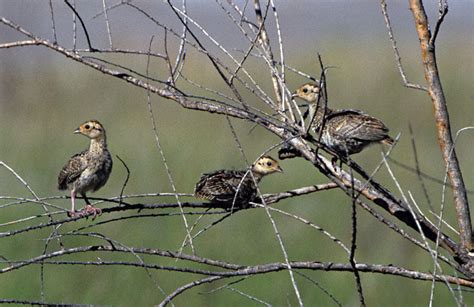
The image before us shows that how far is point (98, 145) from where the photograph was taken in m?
7.83

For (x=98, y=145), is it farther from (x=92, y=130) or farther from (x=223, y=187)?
(x=223, y=187)

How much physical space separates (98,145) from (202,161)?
14.2 ft

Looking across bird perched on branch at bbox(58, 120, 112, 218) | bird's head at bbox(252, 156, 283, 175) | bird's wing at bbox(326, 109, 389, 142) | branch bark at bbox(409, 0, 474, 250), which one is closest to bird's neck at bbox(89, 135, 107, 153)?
bird perched on branch at bbox(58, 120, 112, 218)

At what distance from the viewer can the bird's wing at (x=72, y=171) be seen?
25.1 feet

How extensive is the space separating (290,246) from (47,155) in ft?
12.9

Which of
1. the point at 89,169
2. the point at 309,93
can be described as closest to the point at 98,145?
the point at 89,169

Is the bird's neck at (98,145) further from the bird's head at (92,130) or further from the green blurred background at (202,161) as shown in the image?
the green blurred background at (202,161)

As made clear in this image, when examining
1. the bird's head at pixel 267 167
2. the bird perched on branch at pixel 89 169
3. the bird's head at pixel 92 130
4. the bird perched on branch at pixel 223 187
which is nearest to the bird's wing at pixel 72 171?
the bird perched on branch at pixel 89 169

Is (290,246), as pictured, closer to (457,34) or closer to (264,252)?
(264,252)

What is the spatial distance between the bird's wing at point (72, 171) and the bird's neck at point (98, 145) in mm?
97

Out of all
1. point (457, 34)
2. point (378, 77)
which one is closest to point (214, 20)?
point (457, 34)

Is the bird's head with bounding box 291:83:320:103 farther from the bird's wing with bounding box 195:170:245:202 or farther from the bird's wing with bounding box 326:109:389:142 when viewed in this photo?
the bird's wing with bounding box 195:170:245:202

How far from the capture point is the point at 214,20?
4691cm

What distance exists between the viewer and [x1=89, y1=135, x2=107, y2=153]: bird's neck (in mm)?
7797
